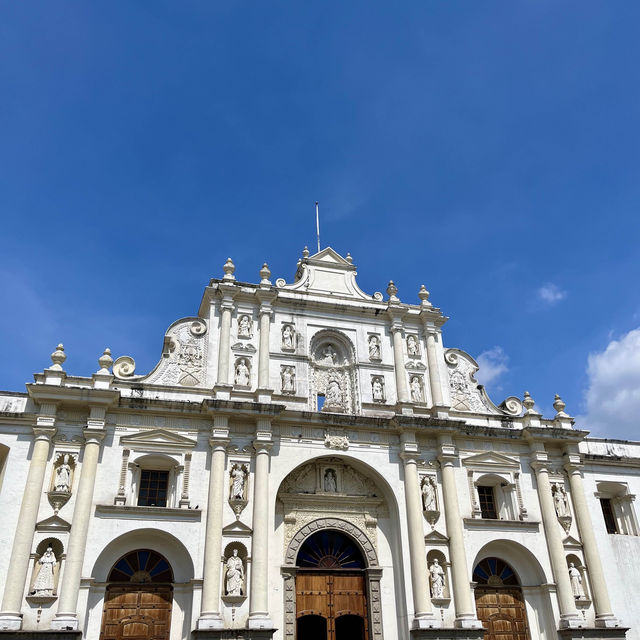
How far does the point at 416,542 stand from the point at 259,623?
5.78 m

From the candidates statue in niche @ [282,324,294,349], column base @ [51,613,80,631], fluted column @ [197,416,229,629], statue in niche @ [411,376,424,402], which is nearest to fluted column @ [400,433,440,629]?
statue in niche @ [411,376,424,402]

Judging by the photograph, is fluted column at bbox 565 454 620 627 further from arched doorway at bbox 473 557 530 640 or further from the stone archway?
the stone archway

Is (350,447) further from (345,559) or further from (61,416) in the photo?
(61,416)

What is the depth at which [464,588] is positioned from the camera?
2108 cm

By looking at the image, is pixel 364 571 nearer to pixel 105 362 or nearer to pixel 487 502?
pixel 487 502

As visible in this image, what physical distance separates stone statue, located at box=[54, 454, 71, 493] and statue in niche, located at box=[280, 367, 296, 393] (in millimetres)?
7493

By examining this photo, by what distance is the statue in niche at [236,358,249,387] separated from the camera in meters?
22.6

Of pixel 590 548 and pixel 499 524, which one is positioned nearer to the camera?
pixel 499 524

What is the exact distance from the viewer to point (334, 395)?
942 inches

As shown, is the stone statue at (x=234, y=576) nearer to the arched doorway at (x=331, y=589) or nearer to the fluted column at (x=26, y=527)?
the arched doorway at (x=331, y=589)

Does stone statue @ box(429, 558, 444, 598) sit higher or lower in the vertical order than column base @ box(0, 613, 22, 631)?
higher

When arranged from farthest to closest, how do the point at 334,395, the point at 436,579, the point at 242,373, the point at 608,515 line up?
the point at 608,515 < the point at 334,395 < the point at 242,373 < the point at 436,579

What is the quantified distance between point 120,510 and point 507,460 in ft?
45.3

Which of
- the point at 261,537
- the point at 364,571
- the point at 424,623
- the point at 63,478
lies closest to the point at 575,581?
the point at 424,623
